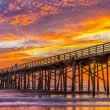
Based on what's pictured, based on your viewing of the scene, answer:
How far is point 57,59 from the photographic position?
40.4 m

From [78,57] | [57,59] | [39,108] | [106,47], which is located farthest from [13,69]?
[39,108]

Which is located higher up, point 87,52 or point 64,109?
point 87,52

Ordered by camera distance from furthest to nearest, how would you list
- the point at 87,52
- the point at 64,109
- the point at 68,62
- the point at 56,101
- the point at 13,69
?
the point at 13,69, the point at 68,62, the point at 87,52, the point at 56,101, the point at 64,109

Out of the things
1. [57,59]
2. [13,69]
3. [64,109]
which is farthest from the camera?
[13,69]

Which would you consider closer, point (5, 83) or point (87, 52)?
point (87, 52)

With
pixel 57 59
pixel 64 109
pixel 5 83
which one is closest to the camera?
pixel 64 109

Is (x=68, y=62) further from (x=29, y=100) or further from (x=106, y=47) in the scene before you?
(x=29, y=100)

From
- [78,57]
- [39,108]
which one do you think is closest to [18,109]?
[39,108]

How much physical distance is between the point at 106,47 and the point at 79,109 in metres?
10.8

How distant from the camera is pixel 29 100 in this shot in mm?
28219

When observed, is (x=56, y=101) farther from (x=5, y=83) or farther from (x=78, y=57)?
(x=5, y=83)

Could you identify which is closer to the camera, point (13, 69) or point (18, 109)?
point (18, 109)

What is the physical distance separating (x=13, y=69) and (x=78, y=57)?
24.3 meters

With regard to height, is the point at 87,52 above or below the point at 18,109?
above
